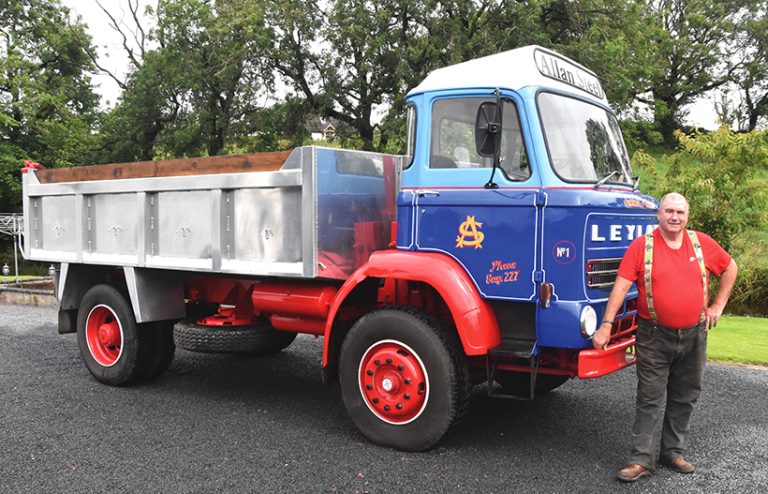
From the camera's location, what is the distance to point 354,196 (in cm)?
500

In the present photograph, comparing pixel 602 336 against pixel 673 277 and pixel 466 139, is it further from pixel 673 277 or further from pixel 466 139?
pixel 466 139

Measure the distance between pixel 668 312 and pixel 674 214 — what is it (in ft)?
1.92

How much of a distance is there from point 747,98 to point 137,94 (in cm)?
3242

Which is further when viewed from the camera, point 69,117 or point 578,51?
point 69,117

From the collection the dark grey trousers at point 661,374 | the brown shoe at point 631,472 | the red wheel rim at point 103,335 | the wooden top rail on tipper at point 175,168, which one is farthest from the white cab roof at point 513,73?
the red wheel rim at point 103,335

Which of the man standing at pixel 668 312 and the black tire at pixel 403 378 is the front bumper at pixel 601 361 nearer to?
the man standing at pixel 668 312

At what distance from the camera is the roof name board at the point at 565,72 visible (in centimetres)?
445

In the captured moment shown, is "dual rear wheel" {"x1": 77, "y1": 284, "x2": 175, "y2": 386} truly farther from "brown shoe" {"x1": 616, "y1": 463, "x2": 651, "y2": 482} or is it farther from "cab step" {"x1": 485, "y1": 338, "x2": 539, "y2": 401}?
"brown shoe" {"x1": 616, "y1": 463, "x2": 651, "y2": 482}

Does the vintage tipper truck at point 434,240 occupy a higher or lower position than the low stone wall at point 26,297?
higher

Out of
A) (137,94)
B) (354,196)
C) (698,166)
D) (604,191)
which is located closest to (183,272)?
(354,196)

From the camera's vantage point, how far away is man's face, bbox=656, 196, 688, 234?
389 cm

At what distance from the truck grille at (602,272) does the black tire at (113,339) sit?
4.15 m

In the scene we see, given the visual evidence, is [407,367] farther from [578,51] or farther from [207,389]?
[578,51]

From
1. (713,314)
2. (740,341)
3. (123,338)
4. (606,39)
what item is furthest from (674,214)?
(606,39)
